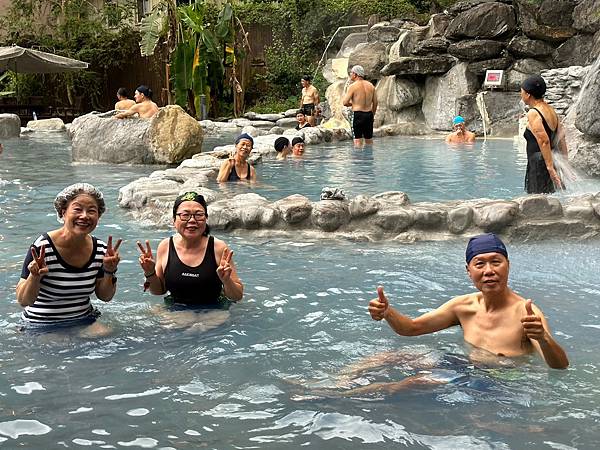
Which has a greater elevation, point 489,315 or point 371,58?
point 371,58

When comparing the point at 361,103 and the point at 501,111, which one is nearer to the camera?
the point at 361,103

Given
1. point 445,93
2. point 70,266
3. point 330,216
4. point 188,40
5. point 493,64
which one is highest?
point 188,40

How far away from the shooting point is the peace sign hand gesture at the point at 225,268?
511 centimetres

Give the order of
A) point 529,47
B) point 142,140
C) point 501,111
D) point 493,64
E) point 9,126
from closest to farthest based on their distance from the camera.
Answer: point 142,140 → point 501,111 → point 529,47 → point 493,64 → point 9,126

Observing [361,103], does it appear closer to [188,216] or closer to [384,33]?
[384,33]

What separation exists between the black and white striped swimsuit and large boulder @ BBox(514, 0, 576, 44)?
17.0 metres

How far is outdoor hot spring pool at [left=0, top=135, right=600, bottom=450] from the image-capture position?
3.65 metres

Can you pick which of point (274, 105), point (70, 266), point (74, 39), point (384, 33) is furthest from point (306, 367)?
point (74, 39)

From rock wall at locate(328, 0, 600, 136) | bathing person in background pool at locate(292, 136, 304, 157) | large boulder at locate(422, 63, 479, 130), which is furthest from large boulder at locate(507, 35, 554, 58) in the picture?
bathing person in background pool at locate(292, 136, 304, 157)

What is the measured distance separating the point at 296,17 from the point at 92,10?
8.19 m

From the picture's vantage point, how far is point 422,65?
2078cm

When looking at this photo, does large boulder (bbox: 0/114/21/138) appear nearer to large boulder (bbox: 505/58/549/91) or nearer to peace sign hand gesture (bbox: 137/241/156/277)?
large boulder (bbox: 505/58/549/91)

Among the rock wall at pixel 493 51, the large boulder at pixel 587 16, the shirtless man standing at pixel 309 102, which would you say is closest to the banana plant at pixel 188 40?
the shirtless man standing at pixel 309 102

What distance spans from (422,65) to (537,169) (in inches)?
471
